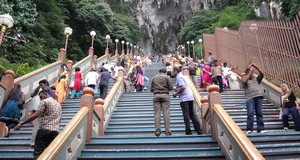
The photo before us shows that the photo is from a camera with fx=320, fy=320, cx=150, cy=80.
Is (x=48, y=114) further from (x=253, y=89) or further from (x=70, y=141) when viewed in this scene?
(x=253, y=89)

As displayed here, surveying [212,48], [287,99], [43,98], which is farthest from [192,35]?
[43,98]

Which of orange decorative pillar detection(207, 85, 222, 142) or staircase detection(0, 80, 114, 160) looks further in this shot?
orange decorative pillar detection(207, 85, 222, 142)

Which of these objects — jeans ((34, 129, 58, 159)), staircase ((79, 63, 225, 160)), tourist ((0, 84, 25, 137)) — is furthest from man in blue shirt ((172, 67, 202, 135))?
tourist ((0, 84, 25, 137))

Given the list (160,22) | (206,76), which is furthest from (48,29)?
(160,22)

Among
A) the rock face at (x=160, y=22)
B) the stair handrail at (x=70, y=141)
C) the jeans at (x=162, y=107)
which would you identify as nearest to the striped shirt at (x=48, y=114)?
the stair handrail at (x=70, y=141)

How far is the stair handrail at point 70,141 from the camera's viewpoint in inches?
161

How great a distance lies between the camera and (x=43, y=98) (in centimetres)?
485

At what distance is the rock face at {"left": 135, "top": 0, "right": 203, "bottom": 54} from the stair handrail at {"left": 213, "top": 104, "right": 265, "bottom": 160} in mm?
54395

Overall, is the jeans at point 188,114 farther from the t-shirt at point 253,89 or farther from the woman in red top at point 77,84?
the woman in red top at point 77,84

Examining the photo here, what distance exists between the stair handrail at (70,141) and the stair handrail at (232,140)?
237 cm

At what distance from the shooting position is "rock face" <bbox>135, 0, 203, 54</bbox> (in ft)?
194

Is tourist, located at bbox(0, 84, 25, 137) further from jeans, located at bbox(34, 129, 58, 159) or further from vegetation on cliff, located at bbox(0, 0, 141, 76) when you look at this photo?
vegetation on cliff, located at bbox(0, 0, 141, 76)

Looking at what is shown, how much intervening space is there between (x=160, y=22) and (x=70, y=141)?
5716 centimetres

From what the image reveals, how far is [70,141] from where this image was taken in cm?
486
